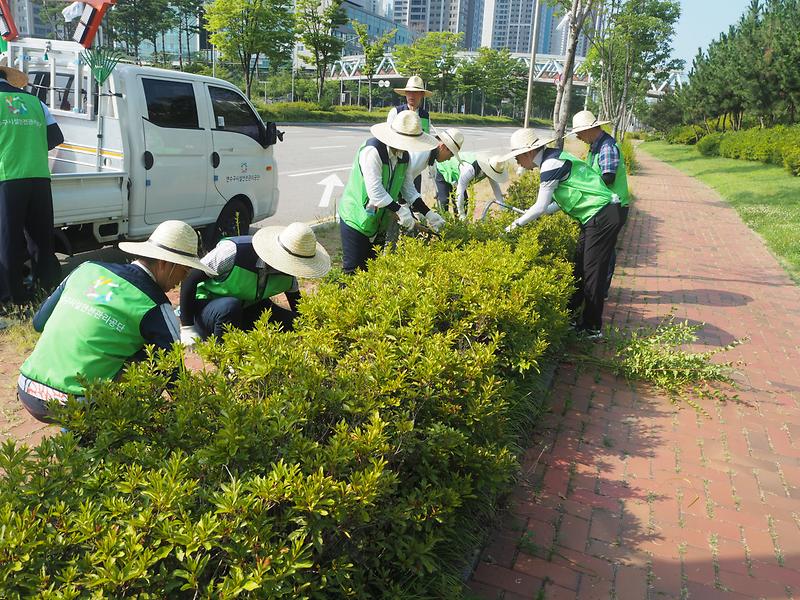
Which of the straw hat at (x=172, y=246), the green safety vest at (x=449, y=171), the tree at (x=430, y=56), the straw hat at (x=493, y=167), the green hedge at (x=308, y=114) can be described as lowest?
the straw hat at (x=172, y=246)

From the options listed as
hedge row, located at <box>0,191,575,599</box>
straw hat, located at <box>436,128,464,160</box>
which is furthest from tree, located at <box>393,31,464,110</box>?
hedge row, located at <box>0,191,575,599</box>

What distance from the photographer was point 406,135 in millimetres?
4617

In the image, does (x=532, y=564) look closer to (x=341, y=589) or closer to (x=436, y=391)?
(x=436, y=391)

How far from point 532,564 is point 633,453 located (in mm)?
1364

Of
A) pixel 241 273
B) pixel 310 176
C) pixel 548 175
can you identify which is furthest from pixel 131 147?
pixel 310 176

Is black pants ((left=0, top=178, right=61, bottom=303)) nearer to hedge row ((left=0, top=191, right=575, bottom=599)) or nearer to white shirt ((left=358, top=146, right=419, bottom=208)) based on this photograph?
white shirt ((left=358, top=146, right=419, bottom=208))

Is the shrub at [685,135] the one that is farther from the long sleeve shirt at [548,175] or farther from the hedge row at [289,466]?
the hedge row at [289,466]

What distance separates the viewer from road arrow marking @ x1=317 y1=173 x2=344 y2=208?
424 inches

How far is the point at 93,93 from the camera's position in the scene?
5.96m

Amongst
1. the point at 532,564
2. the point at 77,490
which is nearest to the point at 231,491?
the point at 77,490

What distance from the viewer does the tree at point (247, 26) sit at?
34.0 meters

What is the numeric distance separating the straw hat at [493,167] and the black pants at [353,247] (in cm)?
181

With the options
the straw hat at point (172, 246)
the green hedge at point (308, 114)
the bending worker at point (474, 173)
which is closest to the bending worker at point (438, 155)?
the bending worker at point (474, 173)

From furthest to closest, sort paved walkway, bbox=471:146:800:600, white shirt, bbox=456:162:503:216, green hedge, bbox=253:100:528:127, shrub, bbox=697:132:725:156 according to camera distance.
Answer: green hedge, bbox=253:100:528:127
shrub, bbox=697:132:725:156
white shirt, bbox=456:162:503:216
paved walkway, bbox=471:146:800:600
